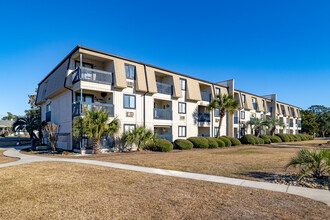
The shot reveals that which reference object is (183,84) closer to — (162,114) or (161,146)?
(162,114)

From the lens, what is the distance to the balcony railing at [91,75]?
18.9 meters

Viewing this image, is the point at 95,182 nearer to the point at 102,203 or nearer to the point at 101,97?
the point at 102,203

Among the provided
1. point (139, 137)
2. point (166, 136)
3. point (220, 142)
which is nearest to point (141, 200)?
point (139, 137)

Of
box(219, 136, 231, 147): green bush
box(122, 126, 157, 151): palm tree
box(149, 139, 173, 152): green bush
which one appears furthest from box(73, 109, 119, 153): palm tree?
box(219, 136, 231, 147): green bush

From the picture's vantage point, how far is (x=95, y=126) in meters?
17.9

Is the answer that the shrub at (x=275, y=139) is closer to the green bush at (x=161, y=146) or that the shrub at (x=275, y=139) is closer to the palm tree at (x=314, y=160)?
the green bush at (x=161, y=146)

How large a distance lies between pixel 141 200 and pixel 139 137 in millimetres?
14942

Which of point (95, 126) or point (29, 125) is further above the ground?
point (95, 126)

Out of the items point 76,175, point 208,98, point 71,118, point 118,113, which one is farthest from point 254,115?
point 76,175

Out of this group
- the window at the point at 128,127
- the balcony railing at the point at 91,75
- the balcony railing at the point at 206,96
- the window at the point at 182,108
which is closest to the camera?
the balcony railing at the point at 91,75

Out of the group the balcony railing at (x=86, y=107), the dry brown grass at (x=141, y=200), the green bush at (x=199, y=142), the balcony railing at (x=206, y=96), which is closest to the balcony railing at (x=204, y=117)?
the balcony railing at (x=206, y=96)

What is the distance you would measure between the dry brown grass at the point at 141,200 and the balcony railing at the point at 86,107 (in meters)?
10.5

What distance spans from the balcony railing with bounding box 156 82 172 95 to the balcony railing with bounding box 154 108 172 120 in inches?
86.7

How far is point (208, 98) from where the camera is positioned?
3156 cm
